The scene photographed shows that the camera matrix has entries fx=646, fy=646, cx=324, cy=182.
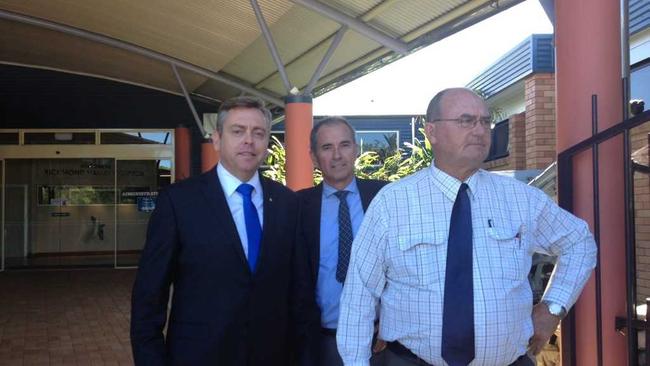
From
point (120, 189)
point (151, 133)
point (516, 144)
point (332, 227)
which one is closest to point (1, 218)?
point (120, 189)

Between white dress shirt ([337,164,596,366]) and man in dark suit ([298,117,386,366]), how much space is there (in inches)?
20.6

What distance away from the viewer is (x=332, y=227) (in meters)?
2.90

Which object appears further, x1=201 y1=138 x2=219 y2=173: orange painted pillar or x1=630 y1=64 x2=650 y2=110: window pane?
x1=201 y1=138 x2=219 y2=173: orange painted pillar

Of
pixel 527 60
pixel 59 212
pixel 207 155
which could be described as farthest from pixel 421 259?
pixel 59 212

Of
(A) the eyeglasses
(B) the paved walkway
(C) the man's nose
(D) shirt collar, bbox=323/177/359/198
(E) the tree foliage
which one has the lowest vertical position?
(B) the paved walkway

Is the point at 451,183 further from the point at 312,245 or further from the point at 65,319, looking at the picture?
the point at 65,319

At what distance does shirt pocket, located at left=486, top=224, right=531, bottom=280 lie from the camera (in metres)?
2.08

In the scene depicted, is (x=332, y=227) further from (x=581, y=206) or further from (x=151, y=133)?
(x=151, y=133)

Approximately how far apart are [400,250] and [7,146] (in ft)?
44.8

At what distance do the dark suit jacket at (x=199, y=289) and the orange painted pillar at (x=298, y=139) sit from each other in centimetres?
607

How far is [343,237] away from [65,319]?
6479mm

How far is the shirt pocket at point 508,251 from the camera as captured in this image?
2.08 metres

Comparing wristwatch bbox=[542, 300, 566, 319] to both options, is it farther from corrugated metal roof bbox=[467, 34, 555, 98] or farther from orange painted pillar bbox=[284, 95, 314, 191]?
corrugated metal roof bbox=[467, 34, 555, 98]

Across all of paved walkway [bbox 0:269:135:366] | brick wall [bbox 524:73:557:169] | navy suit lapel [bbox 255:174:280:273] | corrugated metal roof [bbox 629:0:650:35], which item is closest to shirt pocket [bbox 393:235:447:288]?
navy suit lapel [bbox 255:174:280:273]
